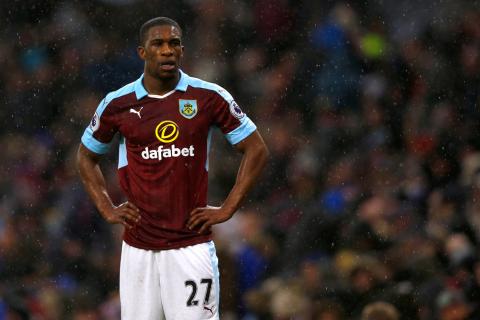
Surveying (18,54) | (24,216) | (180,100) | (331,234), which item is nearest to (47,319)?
(24,216)

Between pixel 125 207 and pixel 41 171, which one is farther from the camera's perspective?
pixel 41 171

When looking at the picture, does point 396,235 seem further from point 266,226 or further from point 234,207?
point 234,207

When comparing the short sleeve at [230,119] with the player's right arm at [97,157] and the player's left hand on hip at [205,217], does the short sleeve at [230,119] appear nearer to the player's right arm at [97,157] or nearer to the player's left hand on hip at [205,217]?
the player's left hand on hip at [205,217]

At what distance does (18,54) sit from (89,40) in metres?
0.65

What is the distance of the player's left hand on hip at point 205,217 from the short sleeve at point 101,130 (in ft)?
1.80

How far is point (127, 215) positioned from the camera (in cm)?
516

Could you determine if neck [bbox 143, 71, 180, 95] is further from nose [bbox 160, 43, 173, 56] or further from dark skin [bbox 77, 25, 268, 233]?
nose [bbox 160, 43, 173, 56]

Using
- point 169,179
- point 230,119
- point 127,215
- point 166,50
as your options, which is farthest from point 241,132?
point 127,215

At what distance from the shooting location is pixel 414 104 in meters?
8.12

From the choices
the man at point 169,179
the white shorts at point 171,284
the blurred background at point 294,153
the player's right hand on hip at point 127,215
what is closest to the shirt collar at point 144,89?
the man at point 169,179

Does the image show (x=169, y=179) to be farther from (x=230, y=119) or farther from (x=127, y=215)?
(x=230, y=119)

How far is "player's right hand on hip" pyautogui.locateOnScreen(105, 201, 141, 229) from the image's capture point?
A: 514cm

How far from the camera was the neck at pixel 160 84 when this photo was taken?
5.14 meters

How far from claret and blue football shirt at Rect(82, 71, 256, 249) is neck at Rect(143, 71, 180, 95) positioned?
0.07 ft
